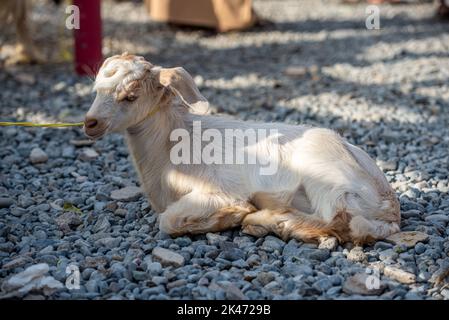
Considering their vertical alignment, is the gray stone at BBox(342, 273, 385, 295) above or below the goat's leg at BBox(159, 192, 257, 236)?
below

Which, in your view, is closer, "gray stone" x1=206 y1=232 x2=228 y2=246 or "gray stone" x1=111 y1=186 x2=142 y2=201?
"gray stone" x1=206 y1=232 x2=228 y2=246

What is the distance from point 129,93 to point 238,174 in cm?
72

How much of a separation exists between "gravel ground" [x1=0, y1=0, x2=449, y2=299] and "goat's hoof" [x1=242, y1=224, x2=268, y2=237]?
0.15 ft

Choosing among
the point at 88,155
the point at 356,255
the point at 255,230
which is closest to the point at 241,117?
the point at 88,155

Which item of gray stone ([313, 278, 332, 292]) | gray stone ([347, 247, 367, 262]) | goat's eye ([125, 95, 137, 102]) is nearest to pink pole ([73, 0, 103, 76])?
goat's eye ([125, 95, 137, 102])

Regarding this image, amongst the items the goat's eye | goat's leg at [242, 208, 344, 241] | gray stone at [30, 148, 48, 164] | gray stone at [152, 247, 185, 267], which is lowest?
gray stone at [152, 247, 185, 267]

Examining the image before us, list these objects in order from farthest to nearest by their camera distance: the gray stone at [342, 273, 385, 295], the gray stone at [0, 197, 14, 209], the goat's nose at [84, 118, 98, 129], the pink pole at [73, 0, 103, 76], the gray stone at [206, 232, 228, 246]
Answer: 1. the pink pole at [73, 0, 103, 76]
2. the gray stone at [0, 197, 14, 209]
3. the gray stone at [206, 232, 228, 246]
4. the goat's nose at [84, 118, 98, 129]
5. the gray stone at [342, 273, 385, 295]

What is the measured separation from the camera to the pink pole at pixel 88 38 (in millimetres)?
7141

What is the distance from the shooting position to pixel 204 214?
141 inches

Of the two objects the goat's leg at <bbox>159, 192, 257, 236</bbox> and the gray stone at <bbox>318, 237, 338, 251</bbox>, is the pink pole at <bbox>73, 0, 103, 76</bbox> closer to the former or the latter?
the goat's leg at <bbox>159, 192, 257, 236</bbox>

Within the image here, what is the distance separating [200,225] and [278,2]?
33.5ft

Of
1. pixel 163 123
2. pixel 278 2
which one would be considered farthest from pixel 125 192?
pixel 278 2

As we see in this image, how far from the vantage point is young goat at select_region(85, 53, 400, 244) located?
3488 mm

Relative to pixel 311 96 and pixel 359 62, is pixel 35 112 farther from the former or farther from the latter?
pixel 359 62
